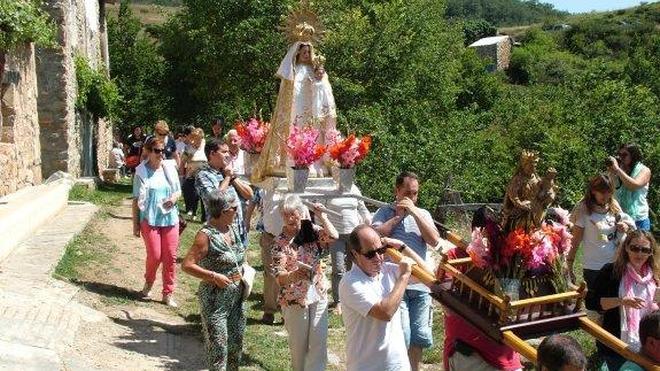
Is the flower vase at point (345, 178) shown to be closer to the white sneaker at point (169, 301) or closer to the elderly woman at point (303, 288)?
the white sneaker at point (169, 301)

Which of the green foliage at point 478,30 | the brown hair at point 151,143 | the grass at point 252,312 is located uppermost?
the green foliage at point 478,30

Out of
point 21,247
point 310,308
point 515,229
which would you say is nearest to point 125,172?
point 21,247

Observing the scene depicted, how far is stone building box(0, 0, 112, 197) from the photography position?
35.0 feet

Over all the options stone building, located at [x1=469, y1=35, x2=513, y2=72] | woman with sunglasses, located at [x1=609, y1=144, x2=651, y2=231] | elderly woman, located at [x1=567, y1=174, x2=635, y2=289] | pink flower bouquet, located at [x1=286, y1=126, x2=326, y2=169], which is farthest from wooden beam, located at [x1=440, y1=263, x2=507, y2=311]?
stone building, located at [x1=469, y1=35, x2=513, y2=72]

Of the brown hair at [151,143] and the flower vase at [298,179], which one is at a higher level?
the brown hair at [151,143]

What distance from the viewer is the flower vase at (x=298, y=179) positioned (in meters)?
7.57

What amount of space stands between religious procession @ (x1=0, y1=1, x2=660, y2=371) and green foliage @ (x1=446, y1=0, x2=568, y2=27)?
493 feet

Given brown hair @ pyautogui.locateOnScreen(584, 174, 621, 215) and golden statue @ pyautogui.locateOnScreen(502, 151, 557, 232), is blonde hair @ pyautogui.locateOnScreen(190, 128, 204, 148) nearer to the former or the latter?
brown hair @ pyautogui.locateOnScreen(584, 174, 621, 215)

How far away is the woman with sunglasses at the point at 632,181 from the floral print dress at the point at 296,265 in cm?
332

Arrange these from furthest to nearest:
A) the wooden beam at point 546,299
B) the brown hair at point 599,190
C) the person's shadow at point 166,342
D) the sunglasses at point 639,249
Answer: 1. the person's shadow at point 166,342
2. the brown hair at point 599,190
3. the sunglasses at point 639,249
4. the wooden beam at point 546,299

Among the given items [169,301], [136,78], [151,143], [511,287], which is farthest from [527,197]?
[136,78]

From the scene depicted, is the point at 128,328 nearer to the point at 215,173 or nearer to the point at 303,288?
the point at 215,173

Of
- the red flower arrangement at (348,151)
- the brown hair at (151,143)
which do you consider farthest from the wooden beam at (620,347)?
the brown hair at (151,143)

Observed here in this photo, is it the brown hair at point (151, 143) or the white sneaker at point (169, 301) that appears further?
the white sneaker at point (169, 301)
